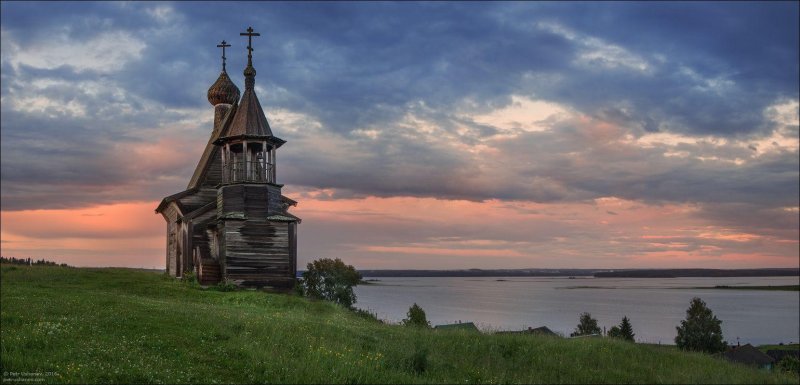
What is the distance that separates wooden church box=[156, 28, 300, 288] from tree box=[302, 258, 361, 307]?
28925 millimetres

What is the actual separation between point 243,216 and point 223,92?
14604 mm

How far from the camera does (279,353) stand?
1505cm

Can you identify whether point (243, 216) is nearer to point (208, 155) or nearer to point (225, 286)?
point (225, 286)

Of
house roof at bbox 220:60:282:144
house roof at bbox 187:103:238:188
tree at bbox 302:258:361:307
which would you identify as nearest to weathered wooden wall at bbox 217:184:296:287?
house roof at bbox 220:60:282:144

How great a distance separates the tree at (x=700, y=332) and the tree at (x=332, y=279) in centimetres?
3788

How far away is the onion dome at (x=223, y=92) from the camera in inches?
1844

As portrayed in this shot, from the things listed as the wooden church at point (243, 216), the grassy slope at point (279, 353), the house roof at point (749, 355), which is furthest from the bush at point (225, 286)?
the house roof at point (749, 355)

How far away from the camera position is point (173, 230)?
143ft

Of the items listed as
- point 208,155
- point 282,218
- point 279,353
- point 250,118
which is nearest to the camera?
point 279,353

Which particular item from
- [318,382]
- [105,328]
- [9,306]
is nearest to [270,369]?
[318,382]

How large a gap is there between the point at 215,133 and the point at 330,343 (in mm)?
31684

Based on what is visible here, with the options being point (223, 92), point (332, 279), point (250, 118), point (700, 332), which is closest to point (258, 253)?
point (250, 118)

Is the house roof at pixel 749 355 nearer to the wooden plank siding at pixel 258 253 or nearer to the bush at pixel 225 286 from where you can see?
the wooden plank siding at pixel 258 253

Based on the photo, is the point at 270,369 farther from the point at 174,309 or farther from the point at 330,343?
the point at 174,309
